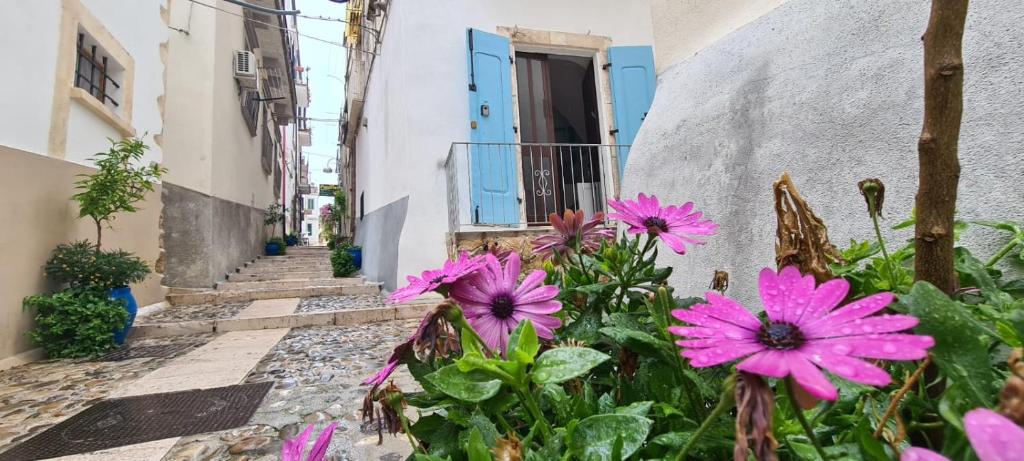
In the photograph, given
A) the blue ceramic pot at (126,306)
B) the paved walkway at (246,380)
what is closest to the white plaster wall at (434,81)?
the paved walkway at (246,380)

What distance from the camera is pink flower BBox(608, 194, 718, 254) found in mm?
629

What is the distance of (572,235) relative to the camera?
2.46 ft

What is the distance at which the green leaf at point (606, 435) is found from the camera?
0.37 meters

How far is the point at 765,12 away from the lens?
4.94 feet

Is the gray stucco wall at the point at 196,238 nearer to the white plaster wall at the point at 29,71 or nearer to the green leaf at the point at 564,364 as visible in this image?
the white plaster wall at the point at 29,71

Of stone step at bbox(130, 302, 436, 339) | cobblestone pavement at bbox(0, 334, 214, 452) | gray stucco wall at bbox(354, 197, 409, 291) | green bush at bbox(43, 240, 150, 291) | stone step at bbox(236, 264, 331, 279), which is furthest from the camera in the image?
stone step at bbox(236, 264, 331, 279)

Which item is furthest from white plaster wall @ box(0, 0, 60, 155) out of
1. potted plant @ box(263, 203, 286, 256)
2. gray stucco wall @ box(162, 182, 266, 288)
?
potted plant @ box(263, 203, 286, 256)

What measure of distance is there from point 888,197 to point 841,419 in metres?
0.89

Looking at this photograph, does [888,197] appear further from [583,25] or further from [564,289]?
[583,25]

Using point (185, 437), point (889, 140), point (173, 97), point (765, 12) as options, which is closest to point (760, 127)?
point (889, 140)

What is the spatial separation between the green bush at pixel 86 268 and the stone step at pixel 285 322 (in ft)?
1.62

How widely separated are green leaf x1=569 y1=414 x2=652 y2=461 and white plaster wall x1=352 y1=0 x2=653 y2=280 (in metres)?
4.05

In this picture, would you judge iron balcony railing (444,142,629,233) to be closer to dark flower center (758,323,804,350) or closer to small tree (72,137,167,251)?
small tree (72,137,167,251)

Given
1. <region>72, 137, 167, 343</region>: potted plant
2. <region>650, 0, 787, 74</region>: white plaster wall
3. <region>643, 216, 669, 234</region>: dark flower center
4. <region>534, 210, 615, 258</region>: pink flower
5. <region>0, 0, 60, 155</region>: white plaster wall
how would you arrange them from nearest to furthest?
<region>643, 216, 669, 234</region>: dark flower center
<region>534, 210, 615, 258</region>: pink flower
<region>650, 0, 787, 74</region>: white plaster wall
<region>0, 0, 60, 155</region>: white plaster wall
<region>72, 137, 167, 343</region>: potted plant
